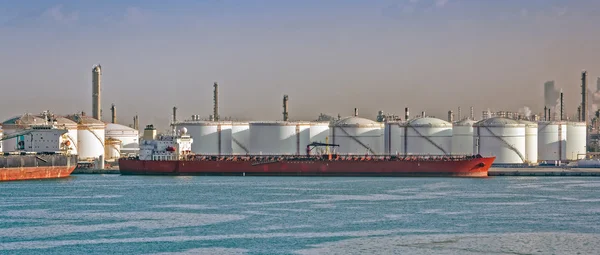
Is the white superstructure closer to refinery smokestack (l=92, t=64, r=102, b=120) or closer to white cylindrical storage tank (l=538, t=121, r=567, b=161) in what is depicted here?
refinery smokestack (l=92, t=64, r=102, b=120)

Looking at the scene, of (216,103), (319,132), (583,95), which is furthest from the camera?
(583,95)

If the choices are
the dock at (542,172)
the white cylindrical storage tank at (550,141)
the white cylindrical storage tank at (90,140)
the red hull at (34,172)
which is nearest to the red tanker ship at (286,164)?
the dock at (542,172)

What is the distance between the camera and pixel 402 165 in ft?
252

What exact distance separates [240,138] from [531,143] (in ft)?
83.6

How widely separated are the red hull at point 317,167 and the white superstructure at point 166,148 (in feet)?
4.02

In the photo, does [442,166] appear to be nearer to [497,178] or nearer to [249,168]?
[497,178]

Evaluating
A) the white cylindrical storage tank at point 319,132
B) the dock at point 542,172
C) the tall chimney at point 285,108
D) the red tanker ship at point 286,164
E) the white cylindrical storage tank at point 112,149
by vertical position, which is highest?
the tall chimney at point 285,108

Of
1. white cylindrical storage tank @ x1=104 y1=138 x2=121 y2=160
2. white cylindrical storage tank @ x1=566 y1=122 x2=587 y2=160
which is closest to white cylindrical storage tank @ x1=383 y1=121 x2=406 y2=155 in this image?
white cylindrical storage tank @ x1=566 y1=122 x2=587 y2=160

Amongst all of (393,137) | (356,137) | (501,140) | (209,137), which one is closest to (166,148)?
(209,137)

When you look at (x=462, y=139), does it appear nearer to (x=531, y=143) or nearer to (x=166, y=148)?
(x=531, y=143)

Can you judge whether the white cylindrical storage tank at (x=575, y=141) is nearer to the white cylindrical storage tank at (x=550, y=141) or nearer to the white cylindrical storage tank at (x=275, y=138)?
the white cylindrical storage tank at (x=550, y=141)

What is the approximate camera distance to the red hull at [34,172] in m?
69.8

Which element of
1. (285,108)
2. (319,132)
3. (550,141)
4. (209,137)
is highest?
(285,108)

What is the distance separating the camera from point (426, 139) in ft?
287
